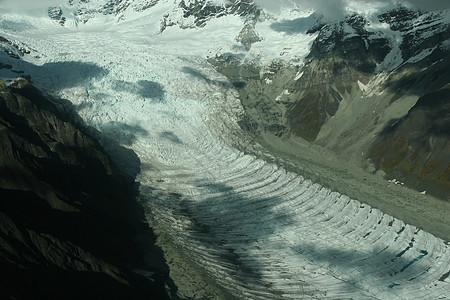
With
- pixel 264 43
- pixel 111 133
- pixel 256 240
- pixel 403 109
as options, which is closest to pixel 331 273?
pixel 256 240

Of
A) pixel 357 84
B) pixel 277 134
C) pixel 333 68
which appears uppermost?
pixel 333 68

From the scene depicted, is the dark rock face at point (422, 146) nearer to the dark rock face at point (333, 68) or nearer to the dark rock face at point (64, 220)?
the dark rock face at point (333, 68)

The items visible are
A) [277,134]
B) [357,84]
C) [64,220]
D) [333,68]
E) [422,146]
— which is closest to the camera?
[64,220]

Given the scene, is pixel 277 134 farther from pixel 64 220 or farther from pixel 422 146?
pixel 64 220


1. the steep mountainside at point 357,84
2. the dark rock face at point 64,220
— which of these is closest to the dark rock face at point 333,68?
the steep mountainside at point 357,84

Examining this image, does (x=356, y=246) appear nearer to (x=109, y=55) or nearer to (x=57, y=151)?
(x=57, y=151)

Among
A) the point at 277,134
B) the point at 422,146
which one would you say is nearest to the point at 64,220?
the point at 422,146

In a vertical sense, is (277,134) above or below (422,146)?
below

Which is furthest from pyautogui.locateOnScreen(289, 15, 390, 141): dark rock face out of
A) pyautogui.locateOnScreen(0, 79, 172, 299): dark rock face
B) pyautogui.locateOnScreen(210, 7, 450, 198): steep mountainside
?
pyautogui.locateOnScreen(0, 79, 172, 299): dark rock face
